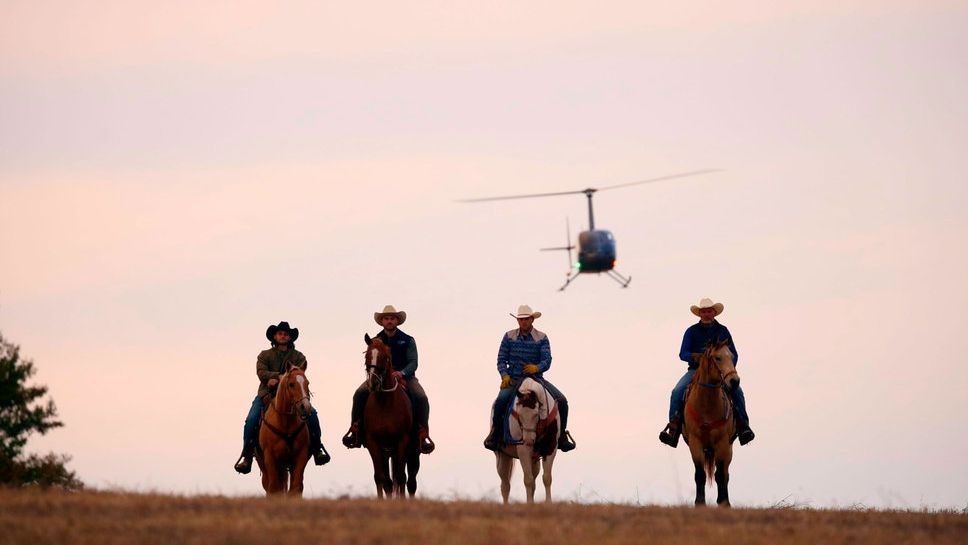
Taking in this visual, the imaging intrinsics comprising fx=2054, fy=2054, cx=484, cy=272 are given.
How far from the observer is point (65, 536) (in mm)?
22266

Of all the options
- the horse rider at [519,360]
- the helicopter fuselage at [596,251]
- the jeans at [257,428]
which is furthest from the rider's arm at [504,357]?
the helicopter fuselage at [596,251]

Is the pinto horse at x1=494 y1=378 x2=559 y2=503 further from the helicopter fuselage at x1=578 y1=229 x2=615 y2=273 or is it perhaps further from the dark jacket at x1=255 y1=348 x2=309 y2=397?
the helicopter fuselage at x1=578 y1=229 x2=615 y2=273

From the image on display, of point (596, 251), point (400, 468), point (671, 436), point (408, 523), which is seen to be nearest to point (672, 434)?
point (671, 436)

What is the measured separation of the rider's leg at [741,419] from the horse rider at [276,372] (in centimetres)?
625

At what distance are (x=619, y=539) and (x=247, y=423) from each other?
958cm

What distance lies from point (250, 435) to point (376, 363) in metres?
2.43

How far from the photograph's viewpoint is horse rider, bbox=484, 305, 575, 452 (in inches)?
1241

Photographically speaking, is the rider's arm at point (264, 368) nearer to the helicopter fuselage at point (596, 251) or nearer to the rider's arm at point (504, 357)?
the rider's arm at point (504, 357)

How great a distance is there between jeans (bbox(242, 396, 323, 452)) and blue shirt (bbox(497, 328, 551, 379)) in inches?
120

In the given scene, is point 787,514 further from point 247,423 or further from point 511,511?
point 247,423

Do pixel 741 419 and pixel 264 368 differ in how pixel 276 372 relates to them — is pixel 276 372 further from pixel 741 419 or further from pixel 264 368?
pixel 741 419

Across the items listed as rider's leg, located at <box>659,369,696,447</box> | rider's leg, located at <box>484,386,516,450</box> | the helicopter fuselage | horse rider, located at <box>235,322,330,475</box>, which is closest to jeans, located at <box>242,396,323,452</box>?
horse rider, located at <box>235,322,330,475</box>

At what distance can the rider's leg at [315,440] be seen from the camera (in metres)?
30.8

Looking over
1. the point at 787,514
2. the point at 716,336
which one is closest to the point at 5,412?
the point at 716,336
